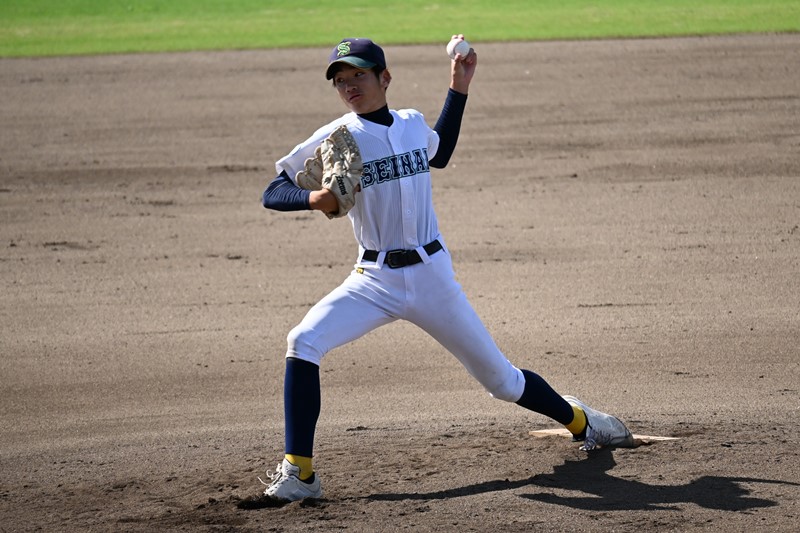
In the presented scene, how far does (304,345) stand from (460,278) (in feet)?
12.2

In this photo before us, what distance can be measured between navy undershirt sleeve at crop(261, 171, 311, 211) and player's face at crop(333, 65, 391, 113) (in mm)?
399

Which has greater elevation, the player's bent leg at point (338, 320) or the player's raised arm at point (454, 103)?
the player's raised arm at point (454, 103)

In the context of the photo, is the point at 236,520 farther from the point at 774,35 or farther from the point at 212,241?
the point at 774,35

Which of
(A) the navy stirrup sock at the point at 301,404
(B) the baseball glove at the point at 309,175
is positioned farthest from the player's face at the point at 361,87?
(A) the navy stirrup sock at the point at 301,404

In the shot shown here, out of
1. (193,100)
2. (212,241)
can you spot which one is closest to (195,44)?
(193,100)

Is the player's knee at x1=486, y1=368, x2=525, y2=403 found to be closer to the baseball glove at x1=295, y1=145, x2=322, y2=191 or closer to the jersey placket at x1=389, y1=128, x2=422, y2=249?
the jersey placket at x1=389, y1=128, x2=422, y2=249

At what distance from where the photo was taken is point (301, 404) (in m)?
4.24

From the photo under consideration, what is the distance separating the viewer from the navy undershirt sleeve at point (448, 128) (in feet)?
15.2

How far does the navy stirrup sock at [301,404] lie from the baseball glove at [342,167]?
1.95 feet

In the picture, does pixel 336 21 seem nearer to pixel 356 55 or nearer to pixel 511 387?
pixel 356 55

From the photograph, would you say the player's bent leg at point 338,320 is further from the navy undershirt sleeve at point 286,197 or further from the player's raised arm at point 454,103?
the player's raised arm at point 454,103

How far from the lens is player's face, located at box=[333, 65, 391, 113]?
4.30m

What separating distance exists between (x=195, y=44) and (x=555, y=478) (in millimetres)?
12344

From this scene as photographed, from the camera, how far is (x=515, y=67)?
1354 cm
